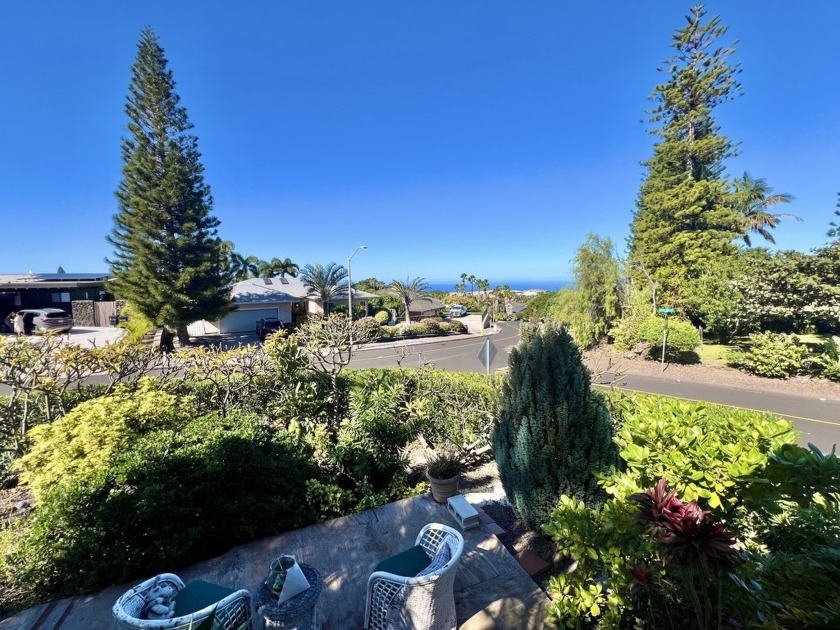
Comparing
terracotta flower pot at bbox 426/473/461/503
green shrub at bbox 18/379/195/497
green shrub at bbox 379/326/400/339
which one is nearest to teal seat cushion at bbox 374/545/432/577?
terracotta flower pot at bbox 426/473/461/503

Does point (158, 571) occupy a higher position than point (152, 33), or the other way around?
point (152, 33)

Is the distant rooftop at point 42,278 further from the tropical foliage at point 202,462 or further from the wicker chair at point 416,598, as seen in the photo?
the wicker chair at point 416,598

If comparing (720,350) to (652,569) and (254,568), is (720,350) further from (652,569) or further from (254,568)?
(254,568)

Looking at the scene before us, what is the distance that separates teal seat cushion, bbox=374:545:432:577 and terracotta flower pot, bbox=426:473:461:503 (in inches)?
57.5

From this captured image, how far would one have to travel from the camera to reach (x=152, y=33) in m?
17.3

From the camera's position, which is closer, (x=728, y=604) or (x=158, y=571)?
(x=728, y=604)

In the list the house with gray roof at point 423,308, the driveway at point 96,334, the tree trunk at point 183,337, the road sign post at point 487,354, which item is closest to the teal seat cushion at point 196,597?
the road sign post at point 487,354

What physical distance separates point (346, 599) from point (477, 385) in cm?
529

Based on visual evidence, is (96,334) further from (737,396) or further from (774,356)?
(774,356)

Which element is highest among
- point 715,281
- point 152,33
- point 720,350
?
point 152,33

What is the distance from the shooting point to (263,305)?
24859 millimetres

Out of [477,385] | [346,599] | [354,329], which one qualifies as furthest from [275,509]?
[477,385]

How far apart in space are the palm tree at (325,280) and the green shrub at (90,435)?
2027 cm

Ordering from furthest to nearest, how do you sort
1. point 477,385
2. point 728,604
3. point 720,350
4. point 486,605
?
point 720,350 → point 477,385 → point 486,605 → point 728,604
